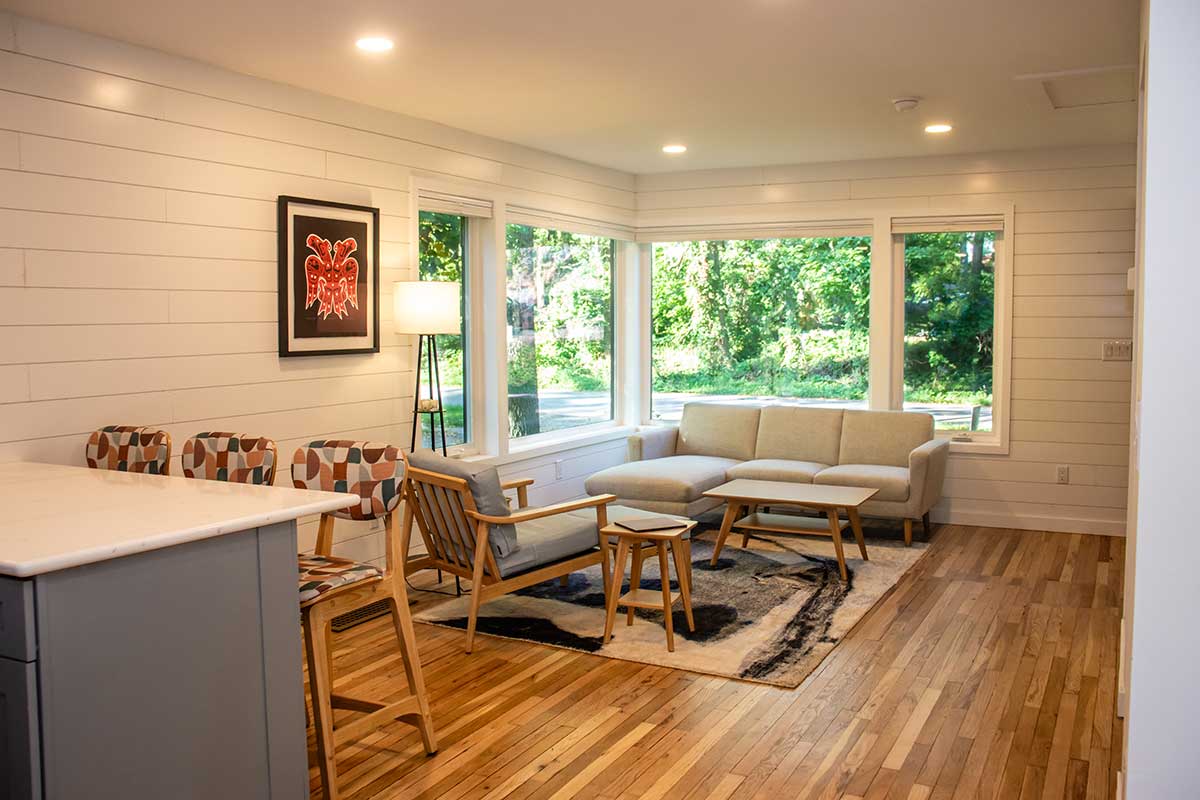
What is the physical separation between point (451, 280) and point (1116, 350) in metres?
4.24

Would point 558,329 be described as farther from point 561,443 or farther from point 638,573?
point 638,573

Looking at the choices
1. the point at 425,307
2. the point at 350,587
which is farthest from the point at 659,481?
the point at 350,587

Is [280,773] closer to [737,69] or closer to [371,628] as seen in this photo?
[371,628]

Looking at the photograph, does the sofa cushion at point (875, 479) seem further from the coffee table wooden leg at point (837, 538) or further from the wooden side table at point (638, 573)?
the wooden side table at point (638, 573)

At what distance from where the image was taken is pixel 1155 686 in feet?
6.99

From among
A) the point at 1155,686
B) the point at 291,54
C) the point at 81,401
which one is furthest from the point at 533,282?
the point at 1155,686

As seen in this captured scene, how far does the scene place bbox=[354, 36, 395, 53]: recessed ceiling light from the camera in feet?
13.4

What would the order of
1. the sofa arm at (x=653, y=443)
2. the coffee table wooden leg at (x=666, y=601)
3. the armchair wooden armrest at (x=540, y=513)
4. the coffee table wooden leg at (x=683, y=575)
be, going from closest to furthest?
1. the armchair wooden armrest at (x=540, y=513)
2. the coffee table wooden leg at (x=666, y=601)
3. the coffee table wooden leg at (x=683, y=575)
4. the sofa arm at (x=653, y=443)

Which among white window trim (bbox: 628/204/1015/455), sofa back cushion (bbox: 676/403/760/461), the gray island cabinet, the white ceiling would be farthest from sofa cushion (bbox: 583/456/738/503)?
the gray island cabinet

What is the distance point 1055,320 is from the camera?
6.81 m

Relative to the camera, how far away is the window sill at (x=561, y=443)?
6.45m

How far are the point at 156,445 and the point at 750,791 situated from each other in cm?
234

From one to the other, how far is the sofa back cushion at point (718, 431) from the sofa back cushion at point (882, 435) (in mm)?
671

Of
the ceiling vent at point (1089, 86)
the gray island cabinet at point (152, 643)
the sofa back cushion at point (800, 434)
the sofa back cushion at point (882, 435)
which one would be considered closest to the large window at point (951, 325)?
the sofa back cushion at point (882, 435)
